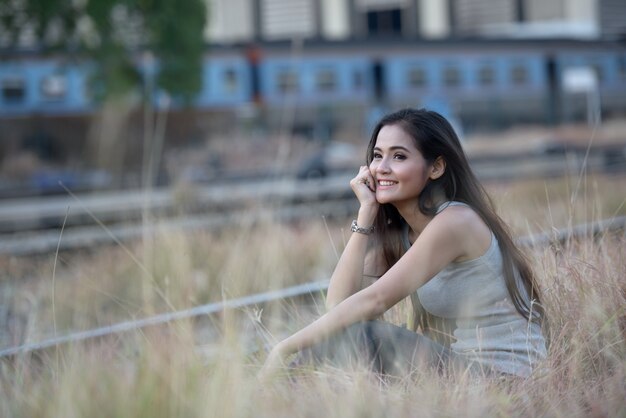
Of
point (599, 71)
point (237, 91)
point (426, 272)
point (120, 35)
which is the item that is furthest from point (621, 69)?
point (426, 272)

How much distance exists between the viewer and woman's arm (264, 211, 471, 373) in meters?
2.44

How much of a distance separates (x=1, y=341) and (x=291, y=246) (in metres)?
2.22

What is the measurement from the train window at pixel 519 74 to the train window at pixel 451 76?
6.53ft

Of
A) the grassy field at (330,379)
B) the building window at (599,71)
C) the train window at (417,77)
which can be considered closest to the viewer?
the grassy field at (330,379)

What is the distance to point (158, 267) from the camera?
5035 millimetres

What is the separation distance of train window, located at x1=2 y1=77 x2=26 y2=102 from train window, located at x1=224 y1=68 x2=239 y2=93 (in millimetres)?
5284

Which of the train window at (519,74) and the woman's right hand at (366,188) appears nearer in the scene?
the woman's right hand at (366,188)

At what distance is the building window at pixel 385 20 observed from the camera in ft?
153

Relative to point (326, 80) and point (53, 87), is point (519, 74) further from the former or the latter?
point (53, 87)

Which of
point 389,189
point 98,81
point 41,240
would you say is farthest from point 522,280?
point 98,81

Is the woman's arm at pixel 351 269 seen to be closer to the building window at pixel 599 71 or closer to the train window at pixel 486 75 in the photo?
the building window at pixel 599 71

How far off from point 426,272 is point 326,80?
23.8 metres

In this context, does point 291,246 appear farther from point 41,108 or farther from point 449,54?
point 449,54

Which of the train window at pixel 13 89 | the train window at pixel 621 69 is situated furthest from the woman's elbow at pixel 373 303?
the train window at pixel 621 69
